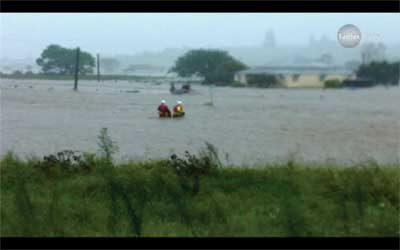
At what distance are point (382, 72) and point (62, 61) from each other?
3551 mm

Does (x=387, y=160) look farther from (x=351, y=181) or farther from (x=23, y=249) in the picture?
(x=23, y=249)

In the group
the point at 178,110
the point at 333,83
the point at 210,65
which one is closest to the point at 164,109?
the point at 178,110

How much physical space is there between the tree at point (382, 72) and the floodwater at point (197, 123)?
1.83 ft

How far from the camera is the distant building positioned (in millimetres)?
4824

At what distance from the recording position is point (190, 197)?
4.97 metres

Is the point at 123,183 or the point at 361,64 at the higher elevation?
the point at 361,64

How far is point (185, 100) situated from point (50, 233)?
2742mm

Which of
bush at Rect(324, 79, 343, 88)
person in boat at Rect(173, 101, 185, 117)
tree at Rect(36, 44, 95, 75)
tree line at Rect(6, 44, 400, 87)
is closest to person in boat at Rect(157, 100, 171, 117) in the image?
person in boat at Rect(173, 101, 185, 117)

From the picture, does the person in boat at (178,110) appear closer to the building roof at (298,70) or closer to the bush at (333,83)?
the building roof at (298,70)

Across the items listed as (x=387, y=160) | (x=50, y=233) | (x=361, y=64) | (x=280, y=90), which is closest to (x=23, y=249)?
(x=50, y=233)

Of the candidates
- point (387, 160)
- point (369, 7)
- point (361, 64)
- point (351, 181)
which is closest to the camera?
point (369, 7)

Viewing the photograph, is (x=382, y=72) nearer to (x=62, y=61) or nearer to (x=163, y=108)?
(x=163, y=108)

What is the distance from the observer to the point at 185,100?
619 cm

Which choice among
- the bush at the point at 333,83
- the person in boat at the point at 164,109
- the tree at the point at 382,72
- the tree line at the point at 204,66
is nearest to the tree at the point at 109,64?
the tree line at the point at 204,66
